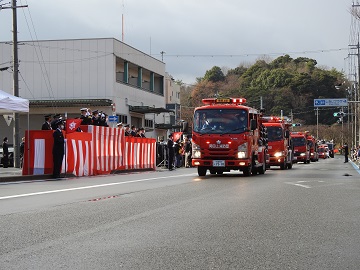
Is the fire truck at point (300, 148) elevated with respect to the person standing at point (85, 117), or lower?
lower

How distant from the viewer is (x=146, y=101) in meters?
57.3

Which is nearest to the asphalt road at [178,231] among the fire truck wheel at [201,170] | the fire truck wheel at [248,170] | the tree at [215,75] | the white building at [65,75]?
the fire truck wheel at [248,170]

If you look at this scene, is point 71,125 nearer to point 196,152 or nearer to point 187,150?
point 196,152

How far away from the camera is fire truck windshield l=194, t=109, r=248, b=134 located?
20.8 metres

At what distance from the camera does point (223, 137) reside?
20.6 metres

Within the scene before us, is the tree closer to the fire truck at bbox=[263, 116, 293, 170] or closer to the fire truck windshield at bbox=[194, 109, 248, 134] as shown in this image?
the fire truck at bbox=[263, 116, 293, 170]

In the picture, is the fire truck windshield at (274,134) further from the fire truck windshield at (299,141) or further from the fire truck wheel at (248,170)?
the fire truck windshield at (299,141)

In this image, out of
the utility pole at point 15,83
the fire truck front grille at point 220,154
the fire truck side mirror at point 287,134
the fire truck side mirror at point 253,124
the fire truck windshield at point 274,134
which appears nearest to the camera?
the fire truck front grille at point 220,154

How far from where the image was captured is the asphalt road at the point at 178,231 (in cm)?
583

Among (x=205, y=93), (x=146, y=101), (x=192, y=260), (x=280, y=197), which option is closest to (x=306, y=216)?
(x=280, y=197)

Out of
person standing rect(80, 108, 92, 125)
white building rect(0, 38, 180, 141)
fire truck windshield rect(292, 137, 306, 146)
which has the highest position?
white building rect(0, 38, 180, 141)

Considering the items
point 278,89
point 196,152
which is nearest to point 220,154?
point 196,152

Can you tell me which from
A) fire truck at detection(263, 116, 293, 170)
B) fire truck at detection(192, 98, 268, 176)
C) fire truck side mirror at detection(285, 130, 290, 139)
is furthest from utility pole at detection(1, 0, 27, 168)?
fire truck side mirror at detection(285, 130, 290, 139)

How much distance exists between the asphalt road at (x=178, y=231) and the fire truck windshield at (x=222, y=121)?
774 cm
